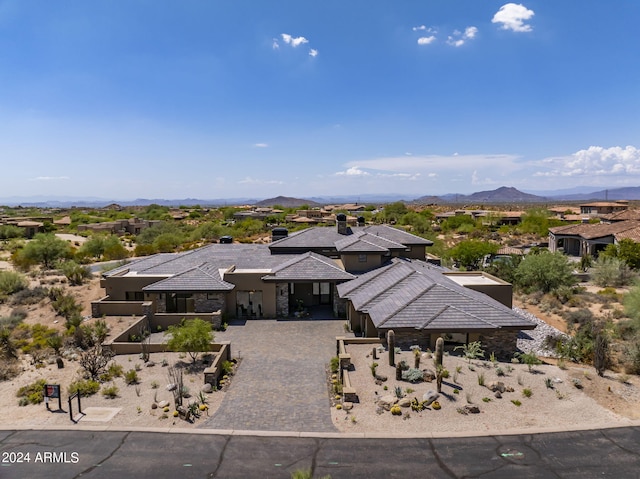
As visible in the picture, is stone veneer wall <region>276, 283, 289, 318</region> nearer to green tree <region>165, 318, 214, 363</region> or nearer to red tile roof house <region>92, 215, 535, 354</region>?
red tile roof house <region>92, 215, 535, 354</region>

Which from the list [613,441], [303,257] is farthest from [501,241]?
[613,441]

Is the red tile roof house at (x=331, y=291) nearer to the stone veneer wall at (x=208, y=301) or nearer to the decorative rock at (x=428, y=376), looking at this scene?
the stone veneer wall at (x=208, y=301)

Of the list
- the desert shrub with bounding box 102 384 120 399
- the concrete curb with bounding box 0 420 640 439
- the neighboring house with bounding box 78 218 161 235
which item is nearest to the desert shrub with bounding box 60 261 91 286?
the desert shrub with bounding box 102 384 120 399

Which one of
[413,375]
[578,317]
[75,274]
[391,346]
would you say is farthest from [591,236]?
[75,274]

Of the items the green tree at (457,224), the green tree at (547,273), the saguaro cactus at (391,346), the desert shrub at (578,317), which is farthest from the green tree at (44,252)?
the green tree at (457,224)

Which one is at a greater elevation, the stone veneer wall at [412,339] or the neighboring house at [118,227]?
the neighboring house at [118,227]
